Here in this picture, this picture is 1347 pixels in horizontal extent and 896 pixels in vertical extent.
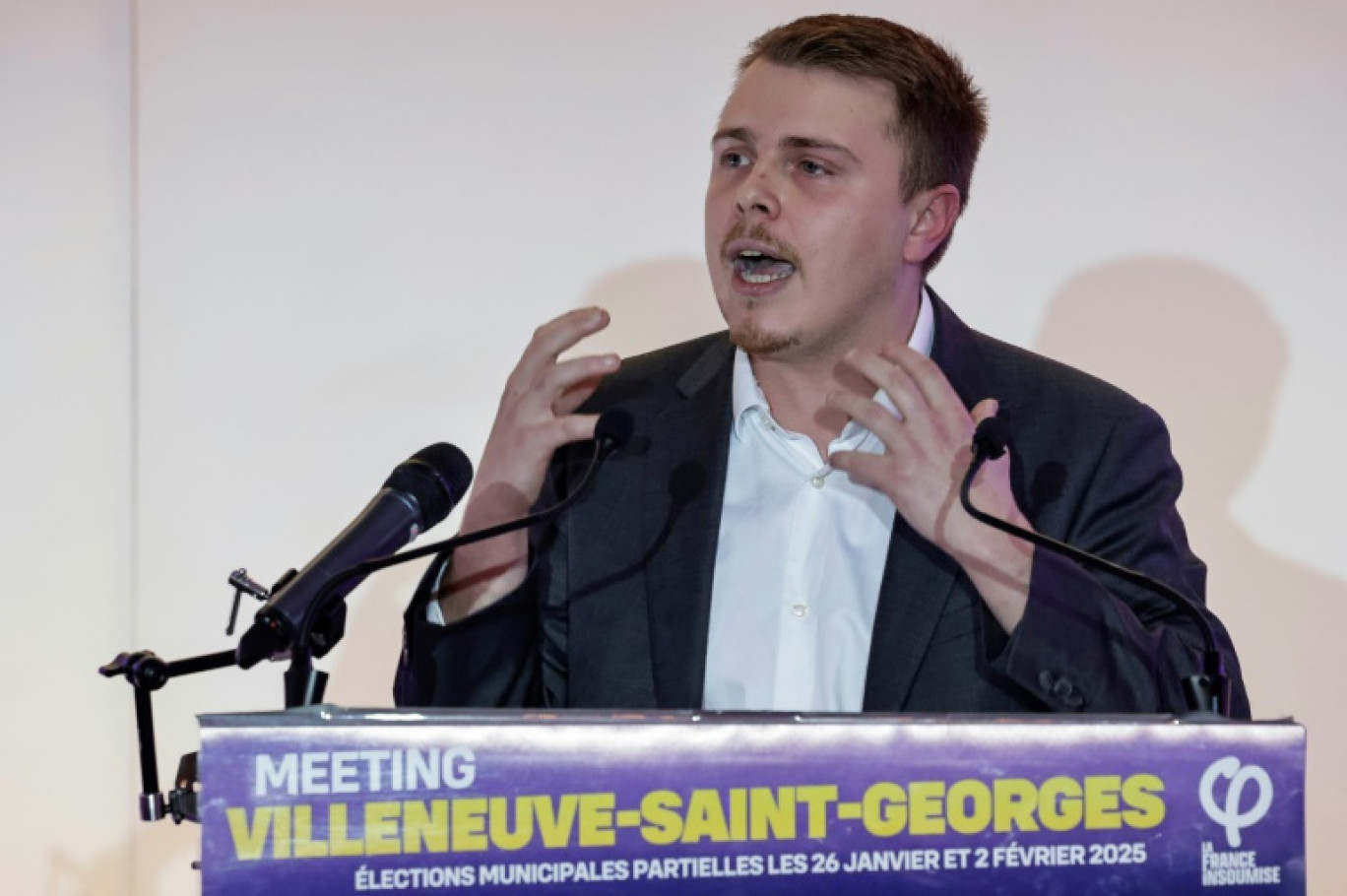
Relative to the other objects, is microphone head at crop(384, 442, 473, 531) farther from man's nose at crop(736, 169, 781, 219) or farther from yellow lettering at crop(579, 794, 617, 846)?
man's nose at crop(736, 169, 781, 219)

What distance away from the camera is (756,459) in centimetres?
230

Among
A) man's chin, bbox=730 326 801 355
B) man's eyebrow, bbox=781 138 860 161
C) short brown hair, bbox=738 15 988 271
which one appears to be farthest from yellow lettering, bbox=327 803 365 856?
short brown hair, bbox=738 15 988 271

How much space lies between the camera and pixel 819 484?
2.23 meters

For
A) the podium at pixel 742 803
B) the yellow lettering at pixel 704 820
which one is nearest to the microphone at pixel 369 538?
the podium at pixel 742 803

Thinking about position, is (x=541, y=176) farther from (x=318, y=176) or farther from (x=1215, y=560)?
(x=1215, y=560)

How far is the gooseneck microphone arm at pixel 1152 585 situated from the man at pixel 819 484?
0.16m

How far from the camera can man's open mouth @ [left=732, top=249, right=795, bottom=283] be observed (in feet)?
7.24

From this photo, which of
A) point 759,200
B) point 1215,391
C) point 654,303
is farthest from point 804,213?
point 1215,391

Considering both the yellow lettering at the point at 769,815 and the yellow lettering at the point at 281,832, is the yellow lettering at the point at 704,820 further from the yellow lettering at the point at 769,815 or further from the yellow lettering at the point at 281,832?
the yellow lettering at the point at 281,832

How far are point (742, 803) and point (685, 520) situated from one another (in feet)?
3.06

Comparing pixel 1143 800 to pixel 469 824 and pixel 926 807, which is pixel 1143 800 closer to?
pixel 926 807

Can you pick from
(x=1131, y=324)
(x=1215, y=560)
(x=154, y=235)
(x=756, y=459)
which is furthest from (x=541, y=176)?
(x=1215, y=560)

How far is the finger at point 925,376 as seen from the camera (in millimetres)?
1757

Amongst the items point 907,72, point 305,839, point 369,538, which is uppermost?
point 907,72
